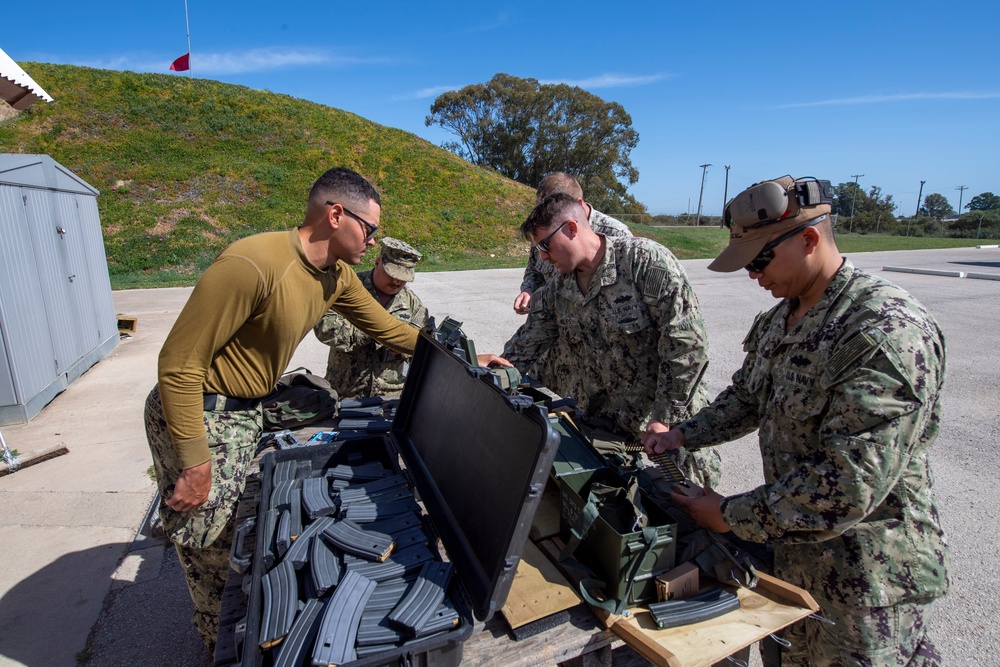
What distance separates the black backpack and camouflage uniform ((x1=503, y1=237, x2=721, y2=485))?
1.34 m

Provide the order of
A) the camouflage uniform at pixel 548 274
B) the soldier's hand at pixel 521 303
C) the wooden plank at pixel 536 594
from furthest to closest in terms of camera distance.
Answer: the soldier's hand at pixel 521 303 → the camouflage uniform at pixel 548 274 → the wooden plank at pixel 536 594

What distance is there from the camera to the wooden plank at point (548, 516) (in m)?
1.82

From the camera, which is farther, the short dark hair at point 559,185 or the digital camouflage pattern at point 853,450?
the short dark hair at point 559,185

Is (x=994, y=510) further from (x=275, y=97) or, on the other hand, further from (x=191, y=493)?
(x=275, y=97)

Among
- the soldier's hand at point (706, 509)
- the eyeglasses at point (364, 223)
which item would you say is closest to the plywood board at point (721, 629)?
the soldier's hand at point (706, 509)

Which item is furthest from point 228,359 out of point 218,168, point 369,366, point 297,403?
point 218,168

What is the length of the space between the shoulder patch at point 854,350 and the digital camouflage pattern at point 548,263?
2783 millimetres

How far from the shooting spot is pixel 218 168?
23.7m

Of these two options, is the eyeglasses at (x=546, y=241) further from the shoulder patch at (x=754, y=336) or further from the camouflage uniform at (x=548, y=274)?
the shoulder patch at (x=754, y=336)

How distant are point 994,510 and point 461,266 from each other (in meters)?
16.7

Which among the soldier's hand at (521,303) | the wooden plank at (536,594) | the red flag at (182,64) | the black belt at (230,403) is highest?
the red flag at (182,64)

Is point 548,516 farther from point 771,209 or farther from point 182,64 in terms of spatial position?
point 182,64

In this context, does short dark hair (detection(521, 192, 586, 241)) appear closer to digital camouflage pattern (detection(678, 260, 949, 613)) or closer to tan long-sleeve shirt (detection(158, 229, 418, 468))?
tan long-sleeve shirt (detection(158, 229, 418, 468))

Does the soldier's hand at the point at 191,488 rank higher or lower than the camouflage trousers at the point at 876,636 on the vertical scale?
higher
